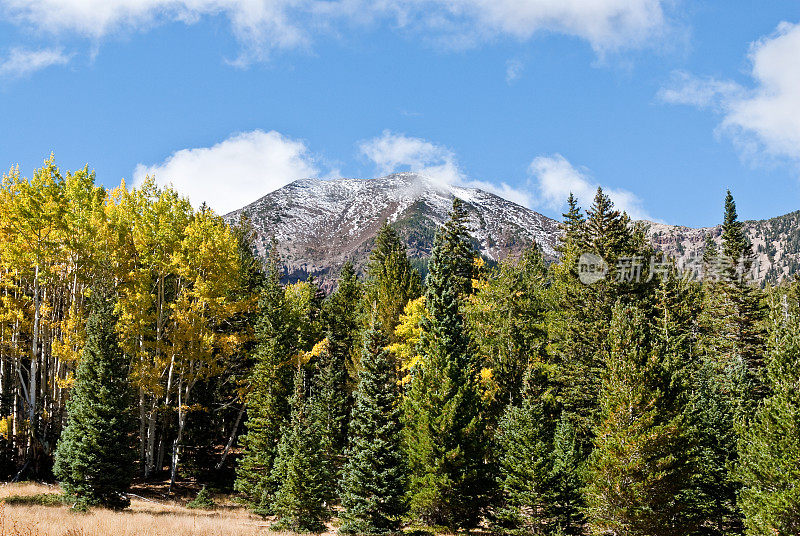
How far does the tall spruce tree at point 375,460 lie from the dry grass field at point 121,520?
4.33m

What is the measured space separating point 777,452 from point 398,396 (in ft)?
55.6

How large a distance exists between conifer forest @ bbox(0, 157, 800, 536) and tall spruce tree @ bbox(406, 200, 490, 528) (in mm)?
117

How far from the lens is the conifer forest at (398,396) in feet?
78.9

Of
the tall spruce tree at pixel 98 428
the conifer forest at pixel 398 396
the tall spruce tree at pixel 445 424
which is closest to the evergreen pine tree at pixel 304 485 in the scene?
the conifer forest at pixel 398 396

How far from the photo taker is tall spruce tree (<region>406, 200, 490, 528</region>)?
87.9 feet

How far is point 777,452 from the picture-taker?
74.2 feet

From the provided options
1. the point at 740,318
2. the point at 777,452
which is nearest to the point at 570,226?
the point at 740,318

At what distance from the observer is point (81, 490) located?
946 inches

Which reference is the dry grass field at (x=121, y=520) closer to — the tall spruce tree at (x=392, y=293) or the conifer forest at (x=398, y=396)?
the conifer forest at (x=398, y=396)

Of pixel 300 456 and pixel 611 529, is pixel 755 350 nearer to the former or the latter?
pixel 611 529

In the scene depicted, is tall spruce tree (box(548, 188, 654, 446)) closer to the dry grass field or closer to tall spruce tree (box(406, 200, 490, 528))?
tall spruce tree (box(406, 200, 490, 528))

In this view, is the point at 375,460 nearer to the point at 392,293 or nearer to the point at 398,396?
the point at 398,396

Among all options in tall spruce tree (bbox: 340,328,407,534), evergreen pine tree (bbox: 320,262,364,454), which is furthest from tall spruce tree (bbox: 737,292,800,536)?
evergreen pine tree (bbox: 320,262,364,454)

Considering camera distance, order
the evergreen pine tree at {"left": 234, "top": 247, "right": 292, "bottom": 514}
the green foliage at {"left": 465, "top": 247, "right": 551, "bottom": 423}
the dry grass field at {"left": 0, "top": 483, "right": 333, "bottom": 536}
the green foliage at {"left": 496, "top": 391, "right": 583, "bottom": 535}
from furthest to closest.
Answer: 1. the green foliage at {"left": 465, "top": 247, "right": 551, "bottom": 423}
2. the evergreen pine tree at {"left": 234, "top": 247, "right": 292, "bottom": 514}
3. the green foliage at {"left": 496, "top": 391, "right": 583, "bottom": 535}
4. the dry grass field at {"left": 0, "top": 483, "right": 333, "bottom": 536}
